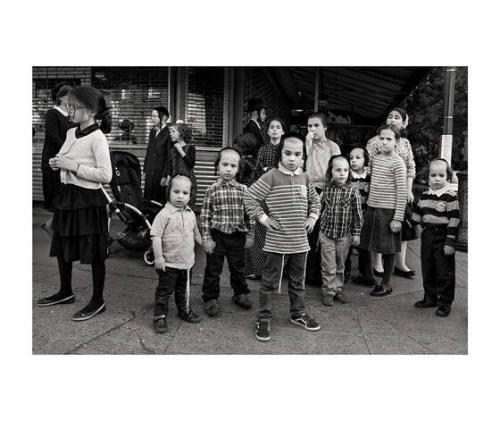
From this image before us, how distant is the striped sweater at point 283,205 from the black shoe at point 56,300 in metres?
1.79

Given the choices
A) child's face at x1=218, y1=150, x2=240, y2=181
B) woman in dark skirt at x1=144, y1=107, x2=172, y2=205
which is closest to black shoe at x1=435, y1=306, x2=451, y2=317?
child's face at x1=218, y1=150, x2=240, y2=181

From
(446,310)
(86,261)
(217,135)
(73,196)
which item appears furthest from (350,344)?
(217,135)

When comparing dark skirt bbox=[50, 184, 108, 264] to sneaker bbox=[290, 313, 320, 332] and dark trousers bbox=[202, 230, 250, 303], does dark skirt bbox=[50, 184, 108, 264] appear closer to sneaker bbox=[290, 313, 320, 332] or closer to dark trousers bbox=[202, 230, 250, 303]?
dark trousers bbox=[202, 230, 250, 303]

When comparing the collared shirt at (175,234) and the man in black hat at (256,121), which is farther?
the man in black hat at (256,121)

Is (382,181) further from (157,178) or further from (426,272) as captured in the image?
(157,178)

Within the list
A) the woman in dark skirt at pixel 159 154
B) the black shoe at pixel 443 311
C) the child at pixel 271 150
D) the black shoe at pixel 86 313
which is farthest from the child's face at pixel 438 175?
the woman in dark skirt at pixel 159 154

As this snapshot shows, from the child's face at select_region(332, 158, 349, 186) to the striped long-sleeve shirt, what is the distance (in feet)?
2.28

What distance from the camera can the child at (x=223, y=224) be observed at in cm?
379

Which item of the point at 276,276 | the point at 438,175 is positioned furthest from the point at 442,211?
the point at 276,276

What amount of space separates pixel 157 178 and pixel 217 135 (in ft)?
7.38

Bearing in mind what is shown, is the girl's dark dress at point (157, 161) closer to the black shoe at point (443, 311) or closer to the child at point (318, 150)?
the child at point (318, 150)

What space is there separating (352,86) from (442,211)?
5.48 meters

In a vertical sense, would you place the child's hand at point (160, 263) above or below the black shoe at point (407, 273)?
above

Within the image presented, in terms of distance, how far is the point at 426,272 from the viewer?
4.12 m
